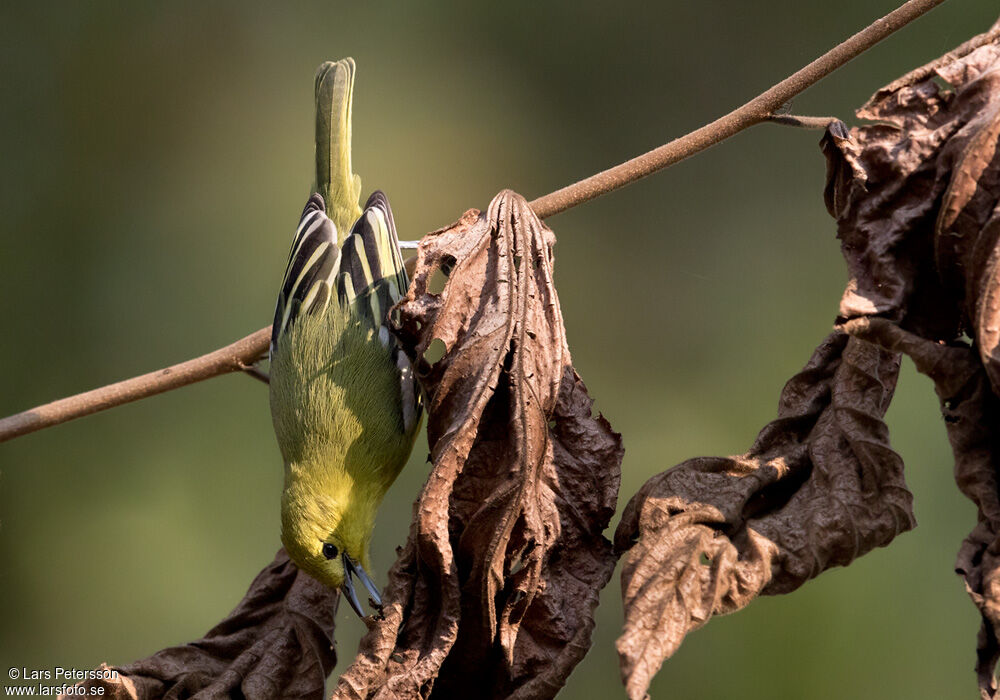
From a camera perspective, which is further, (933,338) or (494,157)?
(494,157)

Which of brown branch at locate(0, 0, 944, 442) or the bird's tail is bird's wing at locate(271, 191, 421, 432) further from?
brown branch at locate(0, 0, 944, 442)

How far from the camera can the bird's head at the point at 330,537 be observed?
10.1 ft

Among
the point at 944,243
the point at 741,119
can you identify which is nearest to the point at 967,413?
the point at 944,243

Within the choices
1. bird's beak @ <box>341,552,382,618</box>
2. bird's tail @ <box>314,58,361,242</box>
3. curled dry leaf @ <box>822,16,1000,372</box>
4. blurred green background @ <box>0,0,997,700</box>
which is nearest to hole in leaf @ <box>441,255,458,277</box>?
curled dry leaf @ <box>822,16,1000,372</box>

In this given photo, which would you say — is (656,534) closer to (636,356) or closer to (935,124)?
(935,124)

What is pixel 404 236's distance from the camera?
555cm

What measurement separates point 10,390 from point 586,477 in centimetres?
361

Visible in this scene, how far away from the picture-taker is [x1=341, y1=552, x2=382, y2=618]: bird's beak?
332 cm

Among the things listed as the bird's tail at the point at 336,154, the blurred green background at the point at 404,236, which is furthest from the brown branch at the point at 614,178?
the blurred green background at the point at 404,236

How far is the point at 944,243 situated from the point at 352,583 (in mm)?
2180

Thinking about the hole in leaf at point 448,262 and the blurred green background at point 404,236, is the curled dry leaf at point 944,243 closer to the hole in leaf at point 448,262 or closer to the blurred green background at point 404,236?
the hole in leaf at point 448,262

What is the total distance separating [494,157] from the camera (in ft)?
19.7

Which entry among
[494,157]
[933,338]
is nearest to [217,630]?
[933,338]

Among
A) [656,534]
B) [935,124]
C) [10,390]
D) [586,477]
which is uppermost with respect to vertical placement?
[10,390]
